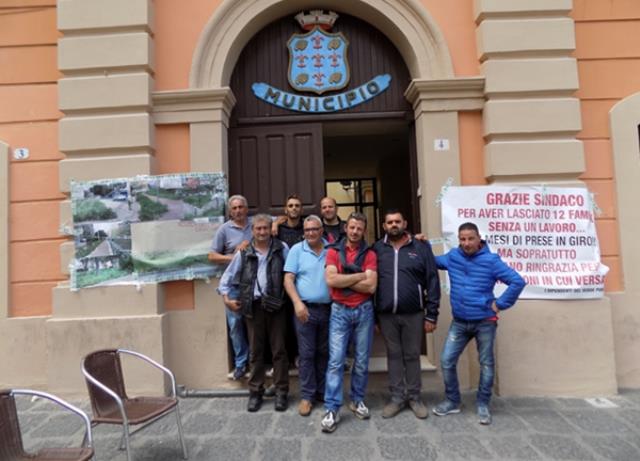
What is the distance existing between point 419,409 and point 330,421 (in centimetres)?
88

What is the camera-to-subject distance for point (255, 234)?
→ 4.39m

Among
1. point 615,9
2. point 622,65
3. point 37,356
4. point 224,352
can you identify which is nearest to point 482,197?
point 622,65

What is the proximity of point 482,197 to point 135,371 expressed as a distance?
4.18 metres

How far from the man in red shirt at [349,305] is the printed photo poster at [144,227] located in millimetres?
1623

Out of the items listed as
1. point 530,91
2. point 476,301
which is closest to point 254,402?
point 476,301

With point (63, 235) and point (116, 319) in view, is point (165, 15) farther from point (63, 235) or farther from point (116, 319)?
point (116, 319)

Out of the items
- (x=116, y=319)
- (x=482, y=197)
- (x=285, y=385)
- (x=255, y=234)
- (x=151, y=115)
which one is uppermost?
(x=151, y=115)

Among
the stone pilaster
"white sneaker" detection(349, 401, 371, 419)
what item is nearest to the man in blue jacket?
"white sneaker" detection(349, 401, 371, 419)

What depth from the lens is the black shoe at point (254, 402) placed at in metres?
4.38

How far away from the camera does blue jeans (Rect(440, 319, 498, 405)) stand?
13.3ft

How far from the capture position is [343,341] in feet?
13.3

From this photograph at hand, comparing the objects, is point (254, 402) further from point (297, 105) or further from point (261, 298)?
point (297, 105)

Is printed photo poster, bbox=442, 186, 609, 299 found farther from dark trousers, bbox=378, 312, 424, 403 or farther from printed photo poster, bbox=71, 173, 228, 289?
printed photo poster, bbox=71, 173, 228, 289

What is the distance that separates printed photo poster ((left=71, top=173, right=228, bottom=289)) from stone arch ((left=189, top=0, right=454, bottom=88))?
1250 millimetres
